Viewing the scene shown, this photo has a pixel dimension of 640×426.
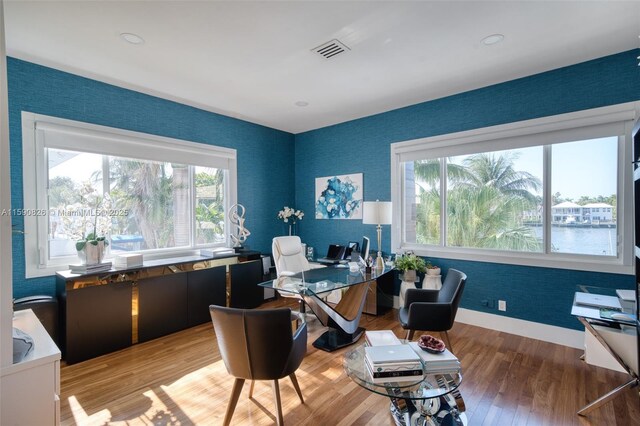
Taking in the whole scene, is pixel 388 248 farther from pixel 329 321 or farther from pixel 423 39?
pixel 423 39

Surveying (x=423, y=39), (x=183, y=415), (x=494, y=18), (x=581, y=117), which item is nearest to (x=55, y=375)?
(x=183, y=415)

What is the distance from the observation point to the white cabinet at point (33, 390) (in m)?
1.41

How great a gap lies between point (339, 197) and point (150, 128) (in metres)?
2.70

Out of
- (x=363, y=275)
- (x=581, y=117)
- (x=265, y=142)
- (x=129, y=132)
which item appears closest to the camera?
(x=581, y=117)

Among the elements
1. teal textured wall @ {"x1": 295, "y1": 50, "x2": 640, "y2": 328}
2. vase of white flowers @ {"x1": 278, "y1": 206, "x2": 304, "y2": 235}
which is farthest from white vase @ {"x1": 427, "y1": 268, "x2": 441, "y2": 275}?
vase of white flowers @ {"x1": 278, "y1": 206, "x2": 304, "y2": 235}

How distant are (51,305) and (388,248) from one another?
3.68 metres

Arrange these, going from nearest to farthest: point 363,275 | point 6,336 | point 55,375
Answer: point 6,336 → point 55,375 → point 363,275

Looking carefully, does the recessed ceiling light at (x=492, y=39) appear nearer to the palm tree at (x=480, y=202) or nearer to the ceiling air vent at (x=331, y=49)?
the ceiling air vent at (x=331, y=49)

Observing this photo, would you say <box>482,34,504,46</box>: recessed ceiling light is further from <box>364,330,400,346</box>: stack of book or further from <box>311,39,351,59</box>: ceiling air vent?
<box>364,330,400,346</box>: stack of book

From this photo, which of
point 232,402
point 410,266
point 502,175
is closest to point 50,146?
point 232,402

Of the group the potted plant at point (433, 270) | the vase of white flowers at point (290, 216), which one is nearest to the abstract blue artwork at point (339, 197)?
the vase of white flowers at point (290, 216)

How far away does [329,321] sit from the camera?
3.01 metres

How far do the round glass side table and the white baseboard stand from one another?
5.19ft

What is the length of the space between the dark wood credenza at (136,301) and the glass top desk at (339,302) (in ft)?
3.67
